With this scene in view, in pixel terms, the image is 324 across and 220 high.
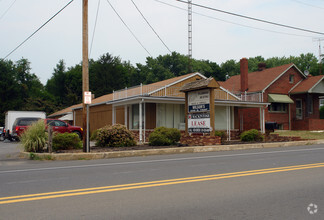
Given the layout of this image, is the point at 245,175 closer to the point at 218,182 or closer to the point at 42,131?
the point at 218,182

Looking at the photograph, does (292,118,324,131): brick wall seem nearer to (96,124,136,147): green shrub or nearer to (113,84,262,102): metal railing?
(113,84,262,102): metal railing

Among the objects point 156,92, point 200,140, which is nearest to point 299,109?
point 156,92

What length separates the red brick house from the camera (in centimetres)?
3148

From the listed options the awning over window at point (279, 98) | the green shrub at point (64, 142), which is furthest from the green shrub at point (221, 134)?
the awning over window at point (279, 98)

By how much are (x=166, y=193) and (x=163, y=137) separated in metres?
11.0

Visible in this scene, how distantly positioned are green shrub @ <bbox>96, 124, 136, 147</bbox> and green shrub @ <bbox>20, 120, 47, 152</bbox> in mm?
2860

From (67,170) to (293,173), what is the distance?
6.14 m

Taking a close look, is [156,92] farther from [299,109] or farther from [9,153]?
[299,109]

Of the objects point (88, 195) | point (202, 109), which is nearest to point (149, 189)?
point (88, 195)

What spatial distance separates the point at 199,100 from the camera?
A: 17.5 metres

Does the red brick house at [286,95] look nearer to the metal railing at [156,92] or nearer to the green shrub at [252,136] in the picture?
the metal railing at [156,92]

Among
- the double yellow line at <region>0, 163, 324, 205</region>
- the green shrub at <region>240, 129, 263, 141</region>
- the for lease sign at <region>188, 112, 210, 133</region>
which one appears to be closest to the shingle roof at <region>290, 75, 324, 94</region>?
the green shrub at <region>240, 129, 263, 141</region>

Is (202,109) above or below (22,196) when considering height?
above

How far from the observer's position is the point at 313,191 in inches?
252
